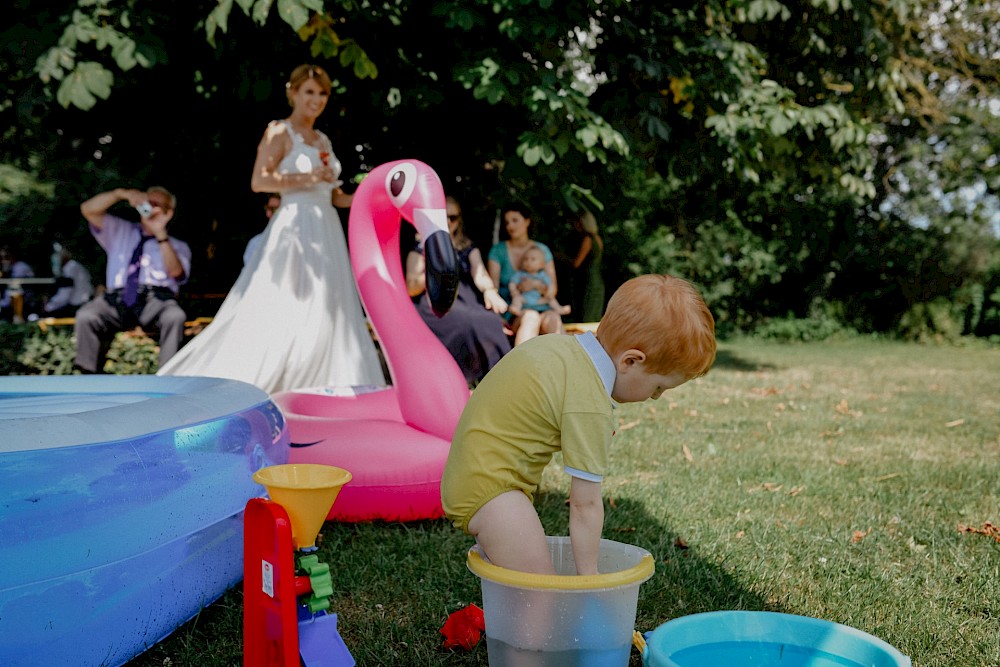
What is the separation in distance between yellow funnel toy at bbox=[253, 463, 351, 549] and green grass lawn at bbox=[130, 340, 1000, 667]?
0.48 m

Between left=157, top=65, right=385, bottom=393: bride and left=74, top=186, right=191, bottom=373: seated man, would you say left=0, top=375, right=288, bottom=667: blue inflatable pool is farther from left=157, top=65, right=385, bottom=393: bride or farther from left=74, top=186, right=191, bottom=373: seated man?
left=74, top=186, right=191, bottom=373: seated man

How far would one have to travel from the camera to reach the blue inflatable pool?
1796 millimetres

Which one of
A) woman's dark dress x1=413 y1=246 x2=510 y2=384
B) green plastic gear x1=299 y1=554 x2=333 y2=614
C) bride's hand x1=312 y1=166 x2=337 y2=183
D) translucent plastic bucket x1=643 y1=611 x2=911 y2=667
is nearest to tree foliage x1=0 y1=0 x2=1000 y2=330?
bride's hand x1=312 y1=166 x2=337 y2=183

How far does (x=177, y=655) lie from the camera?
7.21ft

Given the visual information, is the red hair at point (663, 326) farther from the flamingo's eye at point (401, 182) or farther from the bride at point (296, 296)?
the bride at point (296, 296)

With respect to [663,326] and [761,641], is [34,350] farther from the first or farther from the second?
[761,641]

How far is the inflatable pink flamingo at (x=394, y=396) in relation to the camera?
3.25 meters

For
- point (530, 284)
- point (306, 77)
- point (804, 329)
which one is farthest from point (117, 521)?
point (804, 329)

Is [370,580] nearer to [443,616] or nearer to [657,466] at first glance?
[443,616]

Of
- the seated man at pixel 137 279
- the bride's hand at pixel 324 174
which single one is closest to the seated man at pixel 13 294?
the seated man at pixel 137 279

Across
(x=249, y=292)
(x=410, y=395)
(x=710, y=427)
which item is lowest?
(x=710, y=427)

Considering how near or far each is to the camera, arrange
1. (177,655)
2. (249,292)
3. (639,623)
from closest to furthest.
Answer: (177,655), (639,623), (249,292)

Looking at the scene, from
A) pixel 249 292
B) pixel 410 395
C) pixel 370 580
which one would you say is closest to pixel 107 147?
pixel 249 292

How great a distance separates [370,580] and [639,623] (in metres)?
0.85
